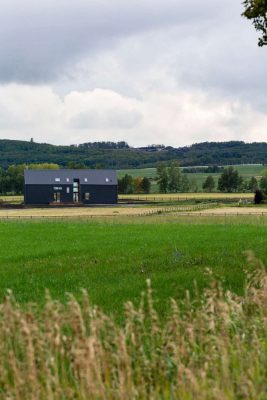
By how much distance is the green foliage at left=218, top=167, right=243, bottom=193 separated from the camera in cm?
18162

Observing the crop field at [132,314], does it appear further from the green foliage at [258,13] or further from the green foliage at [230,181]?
the green foliage at [230,181]

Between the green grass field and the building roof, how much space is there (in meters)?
104

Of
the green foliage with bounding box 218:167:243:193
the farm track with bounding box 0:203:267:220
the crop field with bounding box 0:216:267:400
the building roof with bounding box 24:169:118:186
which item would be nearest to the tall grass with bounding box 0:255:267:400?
the crop field with bounding box 0:216:267:400

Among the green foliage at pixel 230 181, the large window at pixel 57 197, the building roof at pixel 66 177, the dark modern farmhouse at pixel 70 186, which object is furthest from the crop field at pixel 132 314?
the green foliage at pixel 230 181

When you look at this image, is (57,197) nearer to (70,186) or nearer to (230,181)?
(70,186)

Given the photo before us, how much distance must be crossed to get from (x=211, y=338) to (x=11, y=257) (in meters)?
13.5

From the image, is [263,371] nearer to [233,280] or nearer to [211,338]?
[211,338]

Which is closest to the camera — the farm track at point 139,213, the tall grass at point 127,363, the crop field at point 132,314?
the tall grass at point 127,363

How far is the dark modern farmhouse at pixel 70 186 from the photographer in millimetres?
129500

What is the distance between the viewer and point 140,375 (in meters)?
6.32

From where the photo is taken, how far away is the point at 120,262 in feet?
56.9

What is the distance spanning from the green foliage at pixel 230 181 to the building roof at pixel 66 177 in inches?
2356

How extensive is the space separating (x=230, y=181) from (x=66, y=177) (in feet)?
231

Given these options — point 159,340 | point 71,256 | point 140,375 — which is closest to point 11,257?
point 71,256
